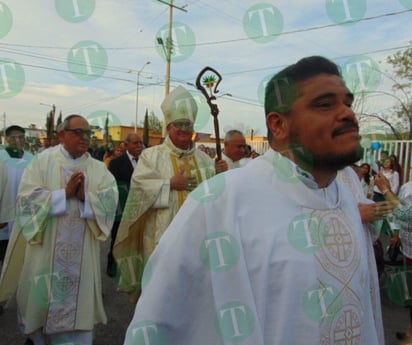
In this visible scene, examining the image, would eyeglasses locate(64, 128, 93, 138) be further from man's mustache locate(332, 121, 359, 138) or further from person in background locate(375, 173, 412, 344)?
man's mustache locate(332, 121, 359, 138)

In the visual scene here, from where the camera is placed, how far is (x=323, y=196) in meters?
1.64

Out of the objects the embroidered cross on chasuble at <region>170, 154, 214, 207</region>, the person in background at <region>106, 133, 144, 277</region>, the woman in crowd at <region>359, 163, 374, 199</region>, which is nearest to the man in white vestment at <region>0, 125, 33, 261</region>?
the person in background at <region>106, 133, 144, 277</region>

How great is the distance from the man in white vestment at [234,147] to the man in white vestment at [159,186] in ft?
4.59

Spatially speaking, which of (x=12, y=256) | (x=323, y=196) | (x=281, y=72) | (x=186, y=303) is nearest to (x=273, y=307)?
(x=186, y=303)

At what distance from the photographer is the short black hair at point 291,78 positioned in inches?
61.8

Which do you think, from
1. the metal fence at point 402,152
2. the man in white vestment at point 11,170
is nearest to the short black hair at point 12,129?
the man in white vestment at point 11,170

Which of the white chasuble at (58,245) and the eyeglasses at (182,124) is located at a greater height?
the eyeglasses at (182,124)

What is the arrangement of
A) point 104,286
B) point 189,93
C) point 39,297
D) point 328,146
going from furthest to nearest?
point 104,286
point 189,93
point 39,297
point 328,146

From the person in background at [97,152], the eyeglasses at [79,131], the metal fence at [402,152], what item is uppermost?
the person in background at [97,152]

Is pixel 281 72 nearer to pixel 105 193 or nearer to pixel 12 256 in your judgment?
pixel 105 193

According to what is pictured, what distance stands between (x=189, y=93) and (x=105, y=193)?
1.30m

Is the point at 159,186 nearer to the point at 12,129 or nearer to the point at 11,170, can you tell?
the point at 11,170

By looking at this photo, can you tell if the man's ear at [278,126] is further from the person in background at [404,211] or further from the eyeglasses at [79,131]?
the eyeglasses at [79,131]

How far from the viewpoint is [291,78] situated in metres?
1.60
